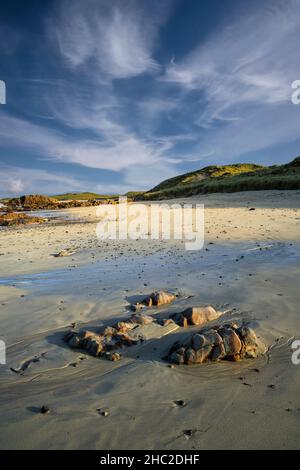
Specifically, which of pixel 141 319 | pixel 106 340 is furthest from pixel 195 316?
pixel 106 340

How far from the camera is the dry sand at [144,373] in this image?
2893 mm

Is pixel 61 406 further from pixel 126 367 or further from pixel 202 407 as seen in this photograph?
pixel 202 407

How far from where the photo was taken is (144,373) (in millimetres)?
3840

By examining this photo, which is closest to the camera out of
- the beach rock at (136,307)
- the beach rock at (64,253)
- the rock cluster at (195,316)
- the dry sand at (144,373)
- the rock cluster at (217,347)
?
the dry sand at (144,373)

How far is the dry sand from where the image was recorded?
2.89 metres

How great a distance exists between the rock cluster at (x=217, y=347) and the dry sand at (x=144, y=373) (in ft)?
0.38

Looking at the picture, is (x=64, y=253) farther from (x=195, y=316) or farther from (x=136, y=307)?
(x=195, y=316)

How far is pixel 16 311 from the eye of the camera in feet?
19.9

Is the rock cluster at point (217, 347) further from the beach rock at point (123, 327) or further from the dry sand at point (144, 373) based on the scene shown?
the beach rock at point (123, 327)

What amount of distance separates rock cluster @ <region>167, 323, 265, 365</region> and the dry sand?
0.11 metres

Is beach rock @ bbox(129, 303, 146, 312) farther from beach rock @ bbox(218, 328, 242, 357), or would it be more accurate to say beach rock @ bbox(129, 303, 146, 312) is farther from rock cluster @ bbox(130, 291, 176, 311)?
beach rock @ bbox(218, 328, 242, 357)

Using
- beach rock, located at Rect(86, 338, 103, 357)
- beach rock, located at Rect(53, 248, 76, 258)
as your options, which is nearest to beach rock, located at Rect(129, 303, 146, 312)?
beach rock, located at Rect(86, 338, 103, 357)

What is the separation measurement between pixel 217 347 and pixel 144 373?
3.10 ft

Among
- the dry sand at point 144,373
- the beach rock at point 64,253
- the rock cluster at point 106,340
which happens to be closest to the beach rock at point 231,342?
the dry sand at point 144,373
